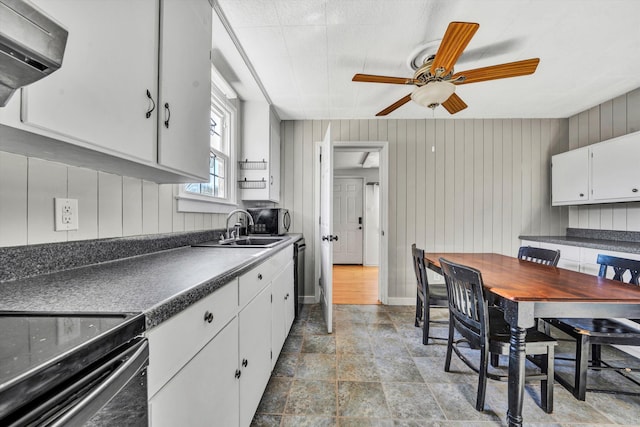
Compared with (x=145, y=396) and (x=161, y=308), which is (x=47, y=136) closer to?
(x=161, y=308)

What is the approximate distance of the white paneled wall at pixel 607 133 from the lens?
270 cm

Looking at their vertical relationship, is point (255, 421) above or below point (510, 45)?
below

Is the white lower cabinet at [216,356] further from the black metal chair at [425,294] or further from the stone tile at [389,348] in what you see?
the black metal chair at [425,294]

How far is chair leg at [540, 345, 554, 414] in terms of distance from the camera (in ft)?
4.82

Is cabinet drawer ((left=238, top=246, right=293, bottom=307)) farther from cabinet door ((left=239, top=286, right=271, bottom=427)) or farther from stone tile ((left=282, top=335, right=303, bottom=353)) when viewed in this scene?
stone tile ((left=282, top=335, right=303, bottom=353))

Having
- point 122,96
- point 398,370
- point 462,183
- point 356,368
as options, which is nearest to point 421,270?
point 398,370

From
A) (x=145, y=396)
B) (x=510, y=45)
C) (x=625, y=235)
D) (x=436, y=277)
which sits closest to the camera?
(x=145, y=396)

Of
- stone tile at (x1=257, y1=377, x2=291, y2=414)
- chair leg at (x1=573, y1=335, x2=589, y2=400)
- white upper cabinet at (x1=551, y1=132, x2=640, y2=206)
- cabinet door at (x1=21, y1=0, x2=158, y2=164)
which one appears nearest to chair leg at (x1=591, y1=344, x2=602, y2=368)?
chair leg at (x1=573, y1=335, x2=589, y2=400)

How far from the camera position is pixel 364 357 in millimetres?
2109

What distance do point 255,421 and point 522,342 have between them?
4.88 ft

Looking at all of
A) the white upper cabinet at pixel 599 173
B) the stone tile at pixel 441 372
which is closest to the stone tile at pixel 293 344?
the stone tile at pixel 441 372

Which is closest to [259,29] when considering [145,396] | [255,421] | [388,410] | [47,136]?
[47,136]

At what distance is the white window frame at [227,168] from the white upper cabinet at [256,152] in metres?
0.12

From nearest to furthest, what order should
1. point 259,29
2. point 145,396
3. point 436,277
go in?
point 145,396, point 259,29, point 436,277
